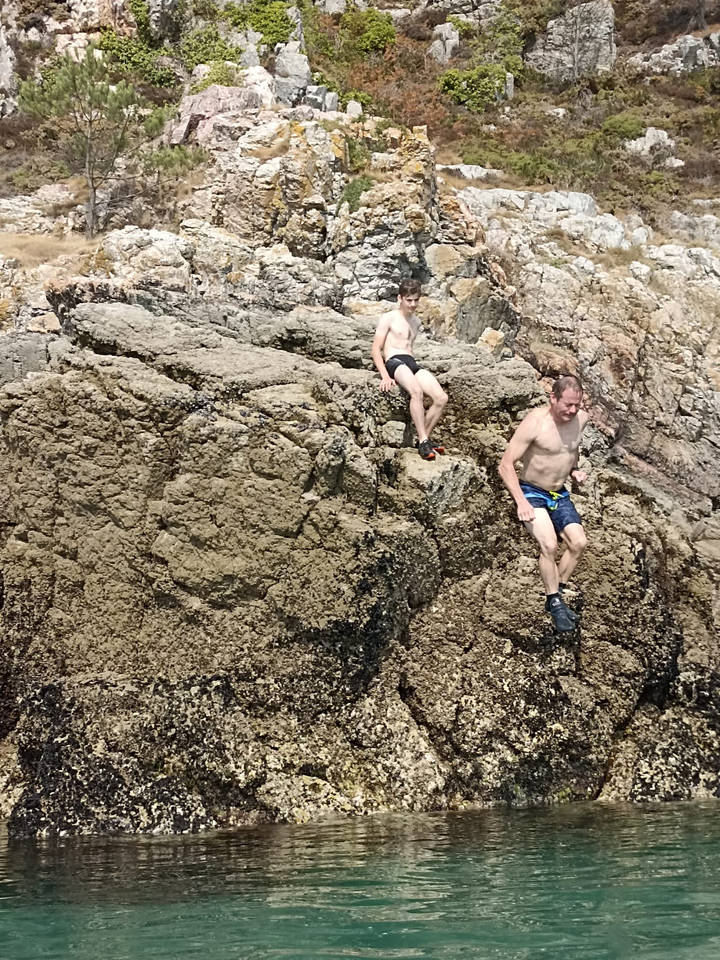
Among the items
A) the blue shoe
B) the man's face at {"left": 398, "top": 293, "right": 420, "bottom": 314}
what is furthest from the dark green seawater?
the man's face at {"left": 398, "top": 293, "right": 420, "bottom": 314}

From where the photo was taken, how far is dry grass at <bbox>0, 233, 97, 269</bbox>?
17328mm

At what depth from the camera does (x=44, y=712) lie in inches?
368

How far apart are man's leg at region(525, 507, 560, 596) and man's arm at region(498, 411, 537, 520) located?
109 mm

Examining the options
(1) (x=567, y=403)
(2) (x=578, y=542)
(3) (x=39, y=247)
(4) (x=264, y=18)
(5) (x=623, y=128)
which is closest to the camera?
(1) (x=567, y=403)

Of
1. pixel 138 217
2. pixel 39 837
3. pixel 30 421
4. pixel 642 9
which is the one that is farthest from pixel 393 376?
pixel 642 9

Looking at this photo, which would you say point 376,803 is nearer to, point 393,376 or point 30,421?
point 393,376

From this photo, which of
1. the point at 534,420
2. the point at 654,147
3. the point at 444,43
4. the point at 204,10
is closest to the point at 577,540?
the point at 534,420

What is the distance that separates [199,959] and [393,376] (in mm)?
6522

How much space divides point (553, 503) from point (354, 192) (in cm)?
928

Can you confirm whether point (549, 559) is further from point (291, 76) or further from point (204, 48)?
point (204, 48)

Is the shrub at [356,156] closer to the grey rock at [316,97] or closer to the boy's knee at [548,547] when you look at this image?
the grey rock at [316,97]

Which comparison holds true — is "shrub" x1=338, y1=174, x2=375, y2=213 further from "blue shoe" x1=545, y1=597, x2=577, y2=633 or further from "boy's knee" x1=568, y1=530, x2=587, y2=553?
"blue shoe" x1=545, y1=597, x2=577, y2=633

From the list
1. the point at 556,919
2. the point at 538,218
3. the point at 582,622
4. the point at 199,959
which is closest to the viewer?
the point at 199,959

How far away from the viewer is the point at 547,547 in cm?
937
